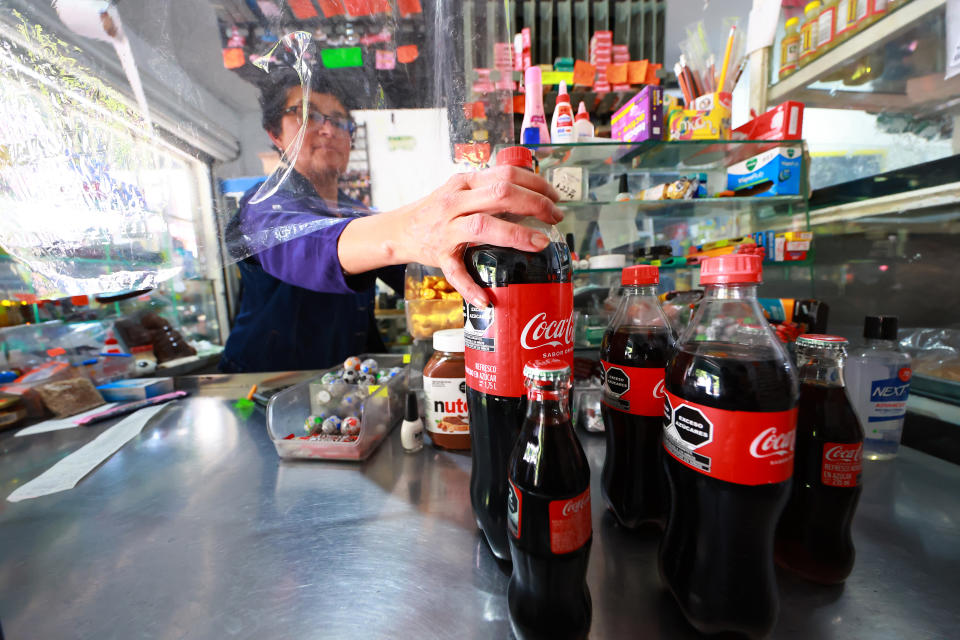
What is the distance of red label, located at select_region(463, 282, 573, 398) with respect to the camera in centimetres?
45

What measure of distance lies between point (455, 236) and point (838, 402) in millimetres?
555

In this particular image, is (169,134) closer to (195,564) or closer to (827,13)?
(195,564)

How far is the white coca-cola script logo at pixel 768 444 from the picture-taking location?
350mm

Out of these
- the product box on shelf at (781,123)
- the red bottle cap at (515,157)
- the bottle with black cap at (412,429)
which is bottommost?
the bottle with black cap at (412,429)

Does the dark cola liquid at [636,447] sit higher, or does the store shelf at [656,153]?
the store shelf at [656,153]

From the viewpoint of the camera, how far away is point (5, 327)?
55.7 inches

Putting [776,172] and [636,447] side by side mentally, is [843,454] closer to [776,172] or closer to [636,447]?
[636,447]

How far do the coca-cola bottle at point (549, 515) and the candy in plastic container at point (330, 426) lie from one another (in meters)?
0.60

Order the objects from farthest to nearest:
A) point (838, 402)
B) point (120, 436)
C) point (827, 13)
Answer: point (827, 13) → point (120, 436) → point (838, 402)

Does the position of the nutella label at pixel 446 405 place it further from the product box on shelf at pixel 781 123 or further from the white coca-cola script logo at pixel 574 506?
the product box on shelf at pixel 781 123

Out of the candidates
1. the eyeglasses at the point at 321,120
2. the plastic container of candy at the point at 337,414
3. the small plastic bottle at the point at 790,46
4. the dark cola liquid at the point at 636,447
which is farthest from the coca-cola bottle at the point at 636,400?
the small plastic bottle at the point at 790,46

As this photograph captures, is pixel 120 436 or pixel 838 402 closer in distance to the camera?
pixel 838 402

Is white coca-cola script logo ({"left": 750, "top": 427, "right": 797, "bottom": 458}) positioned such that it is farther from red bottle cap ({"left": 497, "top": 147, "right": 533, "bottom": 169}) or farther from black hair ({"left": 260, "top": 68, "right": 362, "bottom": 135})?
black hair ({"left": 260, "top": 68, "right": 362, "bottom": 135})

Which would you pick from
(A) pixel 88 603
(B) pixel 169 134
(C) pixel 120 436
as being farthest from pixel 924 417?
(C) pixel 120 436
